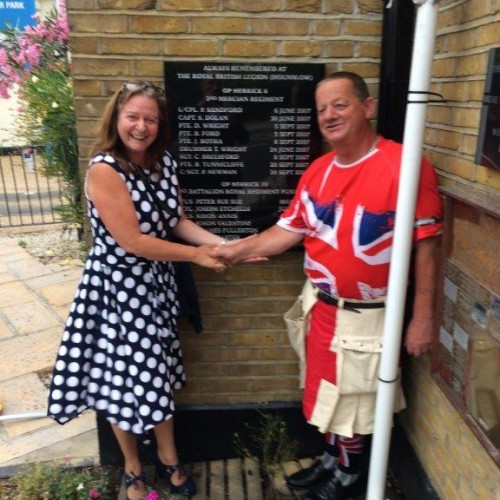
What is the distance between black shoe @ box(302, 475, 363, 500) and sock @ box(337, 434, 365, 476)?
0.23ft

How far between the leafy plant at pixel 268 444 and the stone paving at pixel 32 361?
0.84m

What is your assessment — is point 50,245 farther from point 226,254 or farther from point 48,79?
point 226,254

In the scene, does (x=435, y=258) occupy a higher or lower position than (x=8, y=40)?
lower

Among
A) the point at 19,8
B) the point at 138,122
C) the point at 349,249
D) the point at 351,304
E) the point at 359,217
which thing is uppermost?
the point at 19,8

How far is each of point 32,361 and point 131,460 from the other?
6.16ft

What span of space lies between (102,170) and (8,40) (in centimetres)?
221

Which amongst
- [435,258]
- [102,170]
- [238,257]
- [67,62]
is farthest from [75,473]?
[67,62]

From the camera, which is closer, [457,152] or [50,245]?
[457,152]

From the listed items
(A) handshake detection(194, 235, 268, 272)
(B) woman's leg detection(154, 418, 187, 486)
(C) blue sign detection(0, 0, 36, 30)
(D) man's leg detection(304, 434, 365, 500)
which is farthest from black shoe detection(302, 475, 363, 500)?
(C) blue sign detection(0, 0, 36, 30)

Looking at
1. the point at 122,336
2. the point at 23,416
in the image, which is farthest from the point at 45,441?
the point at 122,336

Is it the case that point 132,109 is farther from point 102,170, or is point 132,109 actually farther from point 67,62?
point 67,62

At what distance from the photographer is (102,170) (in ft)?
7.05

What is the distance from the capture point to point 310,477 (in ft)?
9.12

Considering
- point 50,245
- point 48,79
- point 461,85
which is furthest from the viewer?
point 50,245
